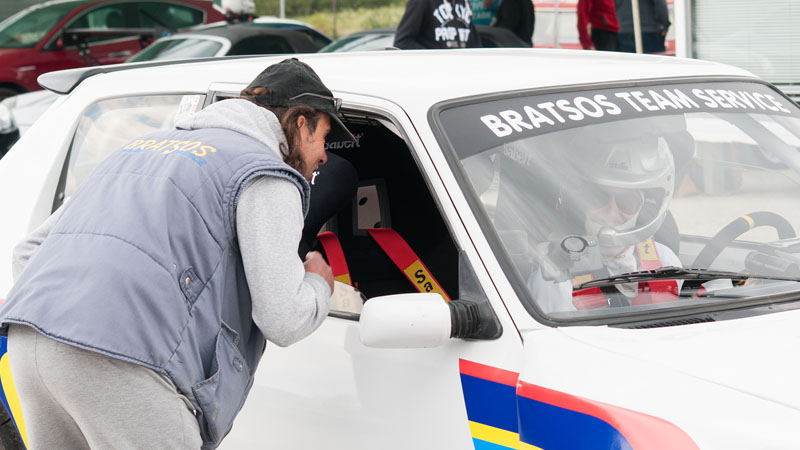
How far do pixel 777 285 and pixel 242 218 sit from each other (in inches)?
48.7

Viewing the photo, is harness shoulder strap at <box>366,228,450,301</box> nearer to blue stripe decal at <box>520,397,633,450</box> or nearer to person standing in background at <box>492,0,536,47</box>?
blue stripe decal at <box>520,397,633,450</box>

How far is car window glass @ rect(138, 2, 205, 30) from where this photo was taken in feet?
46.4

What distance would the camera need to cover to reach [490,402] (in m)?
2.06

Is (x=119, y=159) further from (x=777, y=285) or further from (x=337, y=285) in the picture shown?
(x=777, y=285)

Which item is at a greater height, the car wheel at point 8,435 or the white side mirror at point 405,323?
the white side mirror at point 405,323

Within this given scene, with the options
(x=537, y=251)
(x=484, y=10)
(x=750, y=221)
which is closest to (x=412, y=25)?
(x=484, y=10)

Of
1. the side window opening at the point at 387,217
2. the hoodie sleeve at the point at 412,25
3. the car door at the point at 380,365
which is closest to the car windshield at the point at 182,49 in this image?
the hoodie sleeve at the point at 412,25

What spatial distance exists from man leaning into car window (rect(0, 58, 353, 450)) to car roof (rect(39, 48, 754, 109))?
50 cm

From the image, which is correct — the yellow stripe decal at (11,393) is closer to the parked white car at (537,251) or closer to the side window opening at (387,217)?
the parked white car at (537,251)

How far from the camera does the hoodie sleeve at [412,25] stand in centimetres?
647

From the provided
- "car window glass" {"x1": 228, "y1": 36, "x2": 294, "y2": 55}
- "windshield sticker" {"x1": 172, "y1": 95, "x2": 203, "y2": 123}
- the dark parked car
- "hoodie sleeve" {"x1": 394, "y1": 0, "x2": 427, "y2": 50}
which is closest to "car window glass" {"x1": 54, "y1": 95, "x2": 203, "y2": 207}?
"windshield sticker" {"x1": 172, "y1": 95, "x2": 203, "y2": 123}

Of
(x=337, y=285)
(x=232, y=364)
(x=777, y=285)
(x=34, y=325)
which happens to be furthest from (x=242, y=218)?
(x=777, y=285)

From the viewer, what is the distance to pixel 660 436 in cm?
178

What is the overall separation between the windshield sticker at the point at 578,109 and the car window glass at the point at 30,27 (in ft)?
39.7
